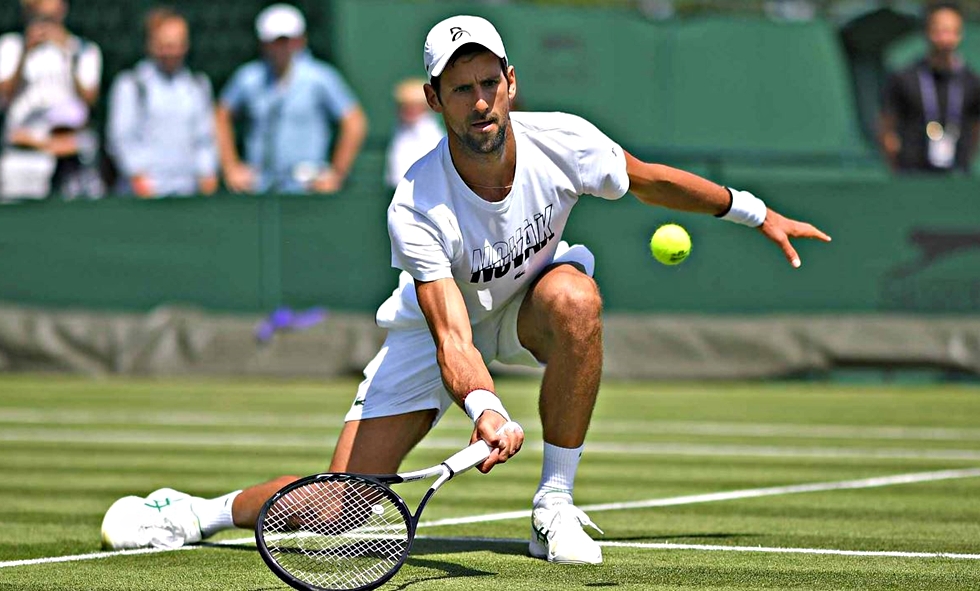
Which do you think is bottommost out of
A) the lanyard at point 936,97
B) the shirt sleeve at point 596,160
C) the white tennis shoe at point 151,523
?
the white tennis shoe at point 151,523

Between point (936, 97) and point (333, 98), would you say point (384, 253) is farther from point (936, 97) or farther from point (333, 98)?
point (936, 97)

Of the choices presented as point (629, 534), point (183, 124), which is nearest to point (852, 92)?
point (183, 124)

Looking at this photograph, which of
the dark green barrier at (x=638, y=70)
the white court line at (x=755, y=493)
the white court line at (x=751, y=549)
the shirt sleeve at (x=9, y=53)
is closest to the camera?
the white court line at (x=751, y=549)

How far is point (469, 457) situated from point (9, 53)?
512 inches

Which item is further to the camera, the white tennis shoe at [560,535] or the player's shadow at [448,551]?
the white tennis shoe at [560,535]

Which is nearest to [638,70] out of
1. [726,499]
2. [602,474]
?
[602,474]

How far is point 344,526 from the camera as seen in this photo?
205 inches

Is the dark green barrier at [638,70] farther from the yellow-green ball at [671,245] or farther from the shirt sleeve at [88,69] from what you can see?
the yellow-green ball at [671,245]

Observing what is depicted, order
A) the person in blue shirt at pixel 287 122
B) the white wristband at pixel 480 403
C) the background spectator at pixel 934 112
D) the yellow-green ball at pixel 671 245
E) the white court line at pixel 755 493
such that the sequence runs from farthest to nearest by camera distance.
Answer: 1. the person in blue shirt at pixel 287 122
2. the background spectator at pixel 934 112
3. the white court line at pixel 755 493
4. the yellow-green ball at pixel 671 245
5. the white wristband at pixel 480 403

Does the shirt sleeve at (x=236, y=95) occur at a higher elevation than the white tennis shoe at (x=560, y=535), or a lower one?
higher

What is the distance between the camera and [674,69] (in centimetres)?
1834

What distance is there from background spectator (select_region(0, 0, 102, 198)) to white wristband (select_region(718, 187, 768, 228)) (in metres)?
10.9

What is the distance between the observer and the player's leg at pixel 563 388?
18.5 ft

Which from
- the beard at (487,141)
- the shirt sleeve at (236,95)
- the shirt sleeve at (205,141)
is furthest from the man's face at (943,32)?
the beard at (487,141)
